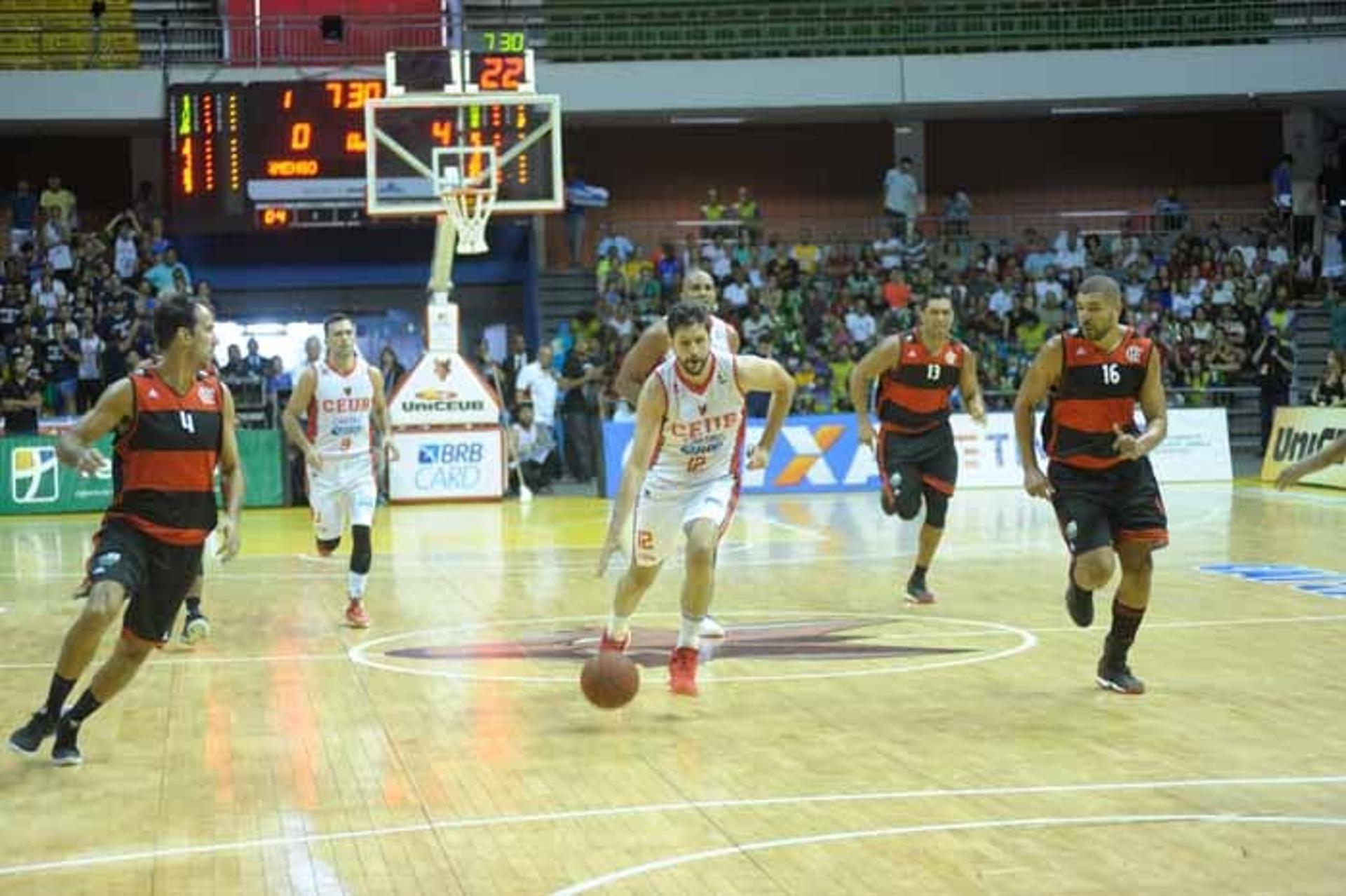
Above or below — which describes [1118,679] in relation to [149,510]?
below

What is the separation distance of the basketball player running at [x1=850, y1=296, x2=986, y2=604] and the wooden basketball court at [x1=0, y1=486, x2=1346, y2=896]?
2.77 feet

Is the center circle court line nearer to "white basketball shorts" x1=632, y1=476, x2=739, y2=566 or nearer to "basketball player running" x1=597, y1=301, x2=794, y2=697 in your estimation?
"basketball player running" x1=597, y1=301, x2=794, y2=697

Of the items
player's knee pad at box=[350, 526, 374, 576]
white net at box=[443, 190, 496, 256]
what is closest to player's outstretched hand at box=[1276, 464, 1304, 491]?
player's knee pad at box=[350, 526, 374, 576]

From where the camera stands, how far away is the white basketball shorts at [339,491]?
1330cm

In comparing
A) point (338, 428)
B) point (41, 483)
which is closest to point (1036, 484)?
point (338, 428)

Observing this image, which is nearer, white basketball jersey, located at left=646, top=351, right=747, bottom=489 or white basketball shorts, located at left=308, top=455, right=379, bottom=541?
white basketball jersey, located at left=646, top=351, right=747, bottom=489

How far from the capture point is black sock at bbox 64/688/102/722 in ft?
27.0

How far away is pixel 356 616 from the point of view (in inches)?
502

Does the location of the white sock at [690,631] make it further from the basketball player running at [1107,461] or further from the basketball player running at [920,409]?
the basketball player running at [920,409]

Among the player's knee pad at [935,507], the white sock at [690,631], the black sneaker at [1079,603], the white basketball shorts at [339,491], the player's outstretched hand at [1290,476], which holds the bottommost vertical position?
the white sock at [690,631]

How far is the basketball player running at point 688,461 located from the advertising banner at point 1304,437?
50.7 ft

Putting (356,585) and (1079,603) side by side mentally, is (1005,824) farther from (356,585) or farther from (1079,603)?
(356,585)

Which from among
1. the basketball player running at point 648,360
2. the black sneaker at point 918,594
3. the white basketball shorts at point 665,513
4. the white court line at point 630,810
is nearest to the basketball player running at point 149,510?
the white court line at point 630,810

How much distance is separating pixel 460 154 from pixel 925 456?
12.6 meters
